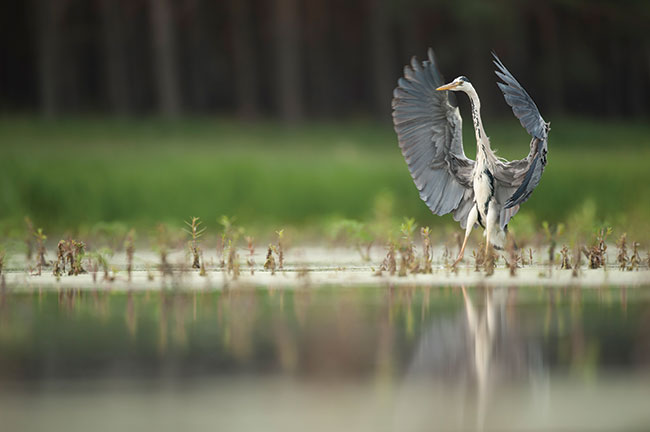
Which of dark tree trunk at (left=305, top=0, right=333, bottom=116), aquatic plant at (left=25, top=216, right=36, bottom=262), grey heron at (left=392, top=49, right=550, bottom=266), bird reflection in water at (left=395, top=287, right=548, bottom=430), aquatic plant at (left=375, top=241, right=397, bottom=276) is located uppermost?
dark tree trunk at (left=305, top=0, right=333, bottom=116)

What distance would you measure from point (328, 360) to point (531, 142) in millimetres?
3035

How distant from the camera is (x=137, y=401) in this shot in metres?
3.70

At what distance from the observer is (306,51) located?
33.9 metres

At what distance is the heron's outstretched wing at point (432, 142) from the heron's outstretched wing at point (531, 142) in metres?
0.38

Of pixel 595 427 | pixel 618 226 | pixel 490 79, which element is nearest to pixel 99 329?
pixel 595 427

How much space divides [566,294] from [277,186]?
7.79m

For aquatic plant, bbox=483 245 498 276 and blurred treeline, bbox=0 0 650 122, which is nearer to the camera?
aquatic plant, bbox=483 245 498 276

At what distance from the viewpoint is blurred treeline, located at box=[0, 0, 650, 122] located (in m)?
24.6

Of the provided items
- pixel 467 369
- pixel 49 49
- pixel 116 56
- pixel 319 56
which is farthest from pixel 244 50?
pixel 467 369

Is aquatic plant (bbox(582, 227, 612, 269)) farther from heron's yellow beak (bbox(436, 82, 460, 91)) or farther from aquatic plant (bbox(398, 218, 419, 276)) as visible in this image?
heron's yellow beak (bbox(436, 82, 460, 91))

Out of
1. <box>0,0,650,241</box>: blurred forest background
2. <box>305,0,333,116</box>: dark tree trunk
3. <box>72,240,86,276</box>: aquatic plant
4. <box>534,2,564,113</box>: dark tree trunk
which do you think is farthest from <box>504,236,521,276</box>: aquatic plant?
<box>305,0,333,116</box>: dark tree trunk

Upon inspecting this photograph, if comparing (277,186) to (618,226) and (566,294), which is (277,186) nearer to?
(618,226)

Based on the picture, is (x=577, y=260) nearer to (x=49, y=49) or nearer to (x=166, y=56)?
(x=166, y=56)

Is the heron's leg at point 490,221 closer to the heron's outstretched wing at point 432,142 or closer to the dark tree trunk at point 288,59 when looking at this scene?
the heron's outstretched wing at point 432,142
